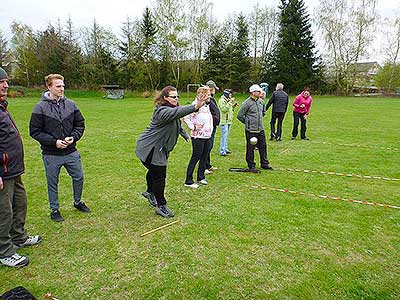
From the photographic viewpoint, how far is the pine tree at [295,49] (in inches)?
1459

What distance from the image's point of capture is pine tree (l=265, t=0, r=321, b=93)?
37.1 m

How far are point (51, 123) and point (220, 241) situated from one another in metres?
2.40

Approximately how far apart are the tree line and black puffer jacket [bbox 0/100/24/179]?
1418 inches

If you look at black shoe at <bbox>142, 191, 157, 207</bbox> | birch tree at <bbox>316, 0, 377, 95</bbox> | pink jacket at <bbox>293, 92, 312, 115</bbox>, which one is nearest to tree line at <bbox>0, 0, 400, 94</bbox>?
birch tree at <bbox>316, 0, 377, 95</bbox>

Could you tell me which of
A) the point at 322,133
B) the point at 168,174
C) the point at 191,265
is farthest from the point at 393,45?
the point at 191,265

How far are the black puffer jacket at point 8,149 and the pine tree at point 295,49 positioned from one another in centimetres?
3701

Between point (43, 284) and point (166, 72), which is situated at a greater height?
point (166, 72)

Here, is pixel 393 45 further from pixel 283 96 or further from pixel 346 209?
pixel 346 209

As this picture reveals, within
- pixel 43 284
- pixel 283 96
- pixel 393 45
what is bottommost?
pixel 43 284

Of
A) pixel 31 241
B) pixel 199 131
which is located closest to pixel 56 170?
pixel 31 241

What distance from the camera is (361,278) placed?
2.96 metres

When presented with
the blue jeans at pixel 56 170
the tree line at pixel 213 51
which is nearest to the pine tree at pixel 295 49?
the tree line at pixel 213 51

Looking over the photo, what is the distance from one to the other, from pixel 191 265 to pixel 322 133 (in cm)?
978

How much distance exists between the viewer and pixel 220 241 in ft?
11.9
